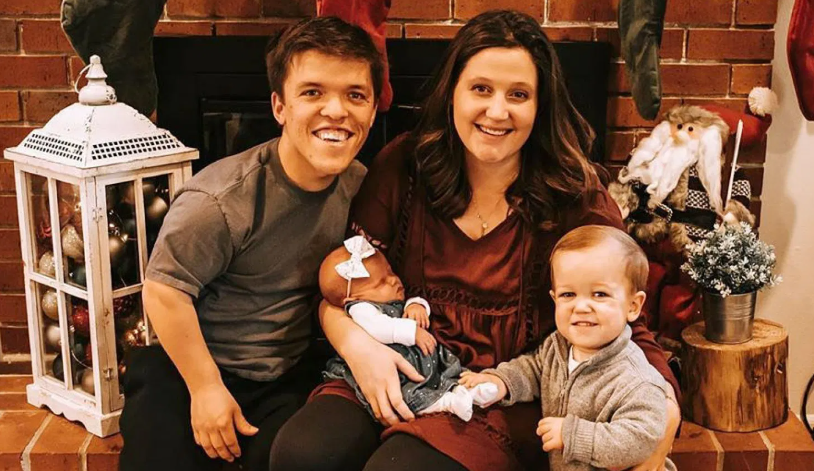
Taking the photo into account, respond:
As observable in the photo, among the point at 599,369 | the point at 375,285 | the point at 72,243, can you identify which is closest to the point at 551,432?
the point at 599,369

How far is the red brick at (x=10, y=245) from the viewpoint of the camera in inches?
91.8

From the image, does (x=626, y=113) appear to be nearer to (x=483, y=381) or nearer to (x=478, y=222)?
(x=478, y=222)

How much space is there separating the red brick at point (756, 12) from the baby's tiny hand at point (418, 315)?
114cm

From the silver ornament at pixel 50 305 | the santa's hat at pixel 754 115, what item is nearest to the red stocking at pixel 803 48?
the santa's hat at pixel 754 115

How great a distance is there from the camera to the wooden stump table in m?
1.97

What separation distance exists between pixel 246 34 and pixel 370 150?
413 mm

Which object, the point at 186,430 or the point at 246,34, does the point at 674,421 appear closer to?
the point at 186,430

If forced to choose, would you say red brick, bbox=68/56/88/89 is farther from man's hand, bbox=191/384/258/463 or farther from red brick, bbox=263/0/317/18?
man's hand, bbox=191/384/258/463

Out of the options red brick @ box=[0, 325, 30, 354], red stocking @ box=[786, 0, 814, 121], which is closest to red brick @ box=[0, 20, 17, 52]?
red brick @ box=[0, 325, 30, 354]

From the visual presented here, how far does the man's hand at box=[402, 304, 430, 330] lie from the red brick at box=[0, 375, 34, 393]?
43.2 inches

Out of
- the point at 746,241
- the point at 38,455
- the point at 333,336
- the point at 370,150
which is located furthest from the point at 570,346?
the point at 38,455

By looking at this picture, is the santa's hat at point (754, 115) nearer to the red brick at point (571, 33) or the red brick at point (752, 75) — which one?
the red brick at point (752, 75)

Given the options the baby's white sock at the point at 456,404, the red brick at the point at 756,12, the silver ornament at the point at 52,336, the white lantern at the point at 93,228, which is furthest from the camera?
the red brick at the point at 756,12

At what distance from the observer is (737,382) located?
1.98 metres
